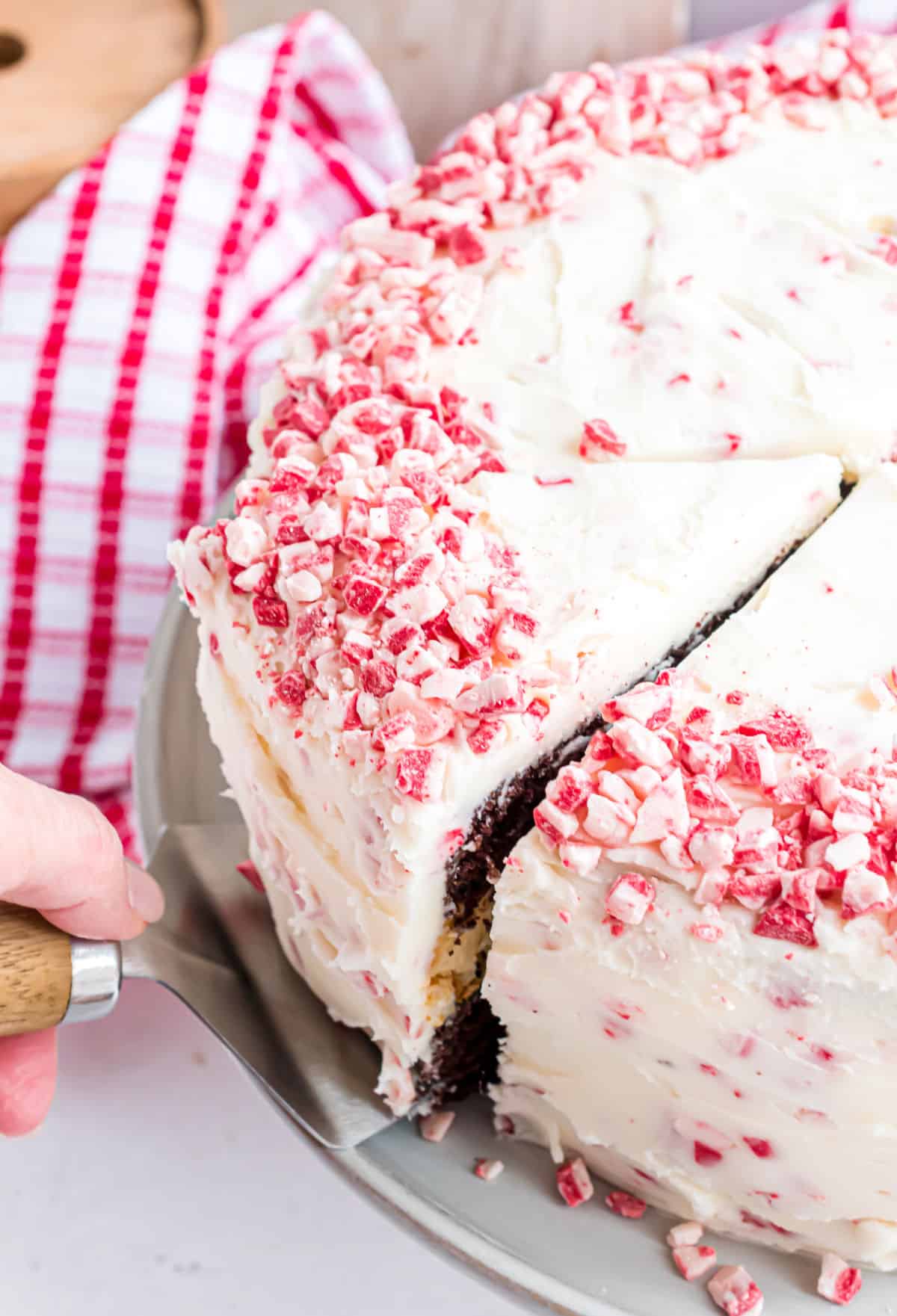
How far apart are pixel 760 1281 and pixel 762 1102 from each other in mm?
236

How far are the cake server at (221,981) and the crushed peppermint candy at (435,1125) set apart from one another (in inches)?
2.0

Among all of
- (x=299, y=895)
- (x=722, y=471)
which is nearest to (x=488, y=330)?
(x=722, y=471)

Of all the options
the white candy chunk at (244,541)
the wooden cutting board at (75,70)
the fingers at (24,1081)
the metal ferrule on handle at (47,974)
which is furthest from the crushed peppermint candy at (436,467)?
the wooden cutting board at (75,70)

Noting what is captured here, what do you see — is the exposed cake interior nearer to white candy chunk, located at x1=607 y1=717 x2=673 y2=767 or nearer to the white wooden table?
white candy chunk, located at x1=607 y1=717 x2=673 y2=767

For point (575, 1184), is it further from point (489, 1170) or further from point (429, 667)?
point (429, 667)

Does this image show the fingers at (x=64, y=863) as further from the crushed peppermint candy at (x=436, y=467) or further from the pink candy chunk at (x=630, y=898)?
the pink candy chunk at (x=630, y=898)

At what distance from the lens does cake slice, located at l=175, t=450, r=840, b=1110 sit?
1.32 m

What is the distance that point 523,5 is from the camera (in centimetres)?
289

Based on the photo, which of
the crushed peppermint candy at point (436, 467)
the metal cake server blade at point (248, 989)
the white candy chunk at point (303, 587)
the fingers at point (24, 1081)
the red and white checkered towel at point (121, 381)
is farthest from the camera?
the red and white checkered towel at point (121, 381)

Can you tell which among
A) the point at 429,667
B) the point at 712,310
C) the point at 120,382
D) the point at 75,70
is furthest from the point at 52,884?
the point at 75,70

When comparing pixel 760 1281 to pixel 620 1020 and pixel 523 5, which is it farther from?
pixel 523 5

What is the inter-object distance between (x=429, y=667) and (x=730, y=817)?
308 millimetres

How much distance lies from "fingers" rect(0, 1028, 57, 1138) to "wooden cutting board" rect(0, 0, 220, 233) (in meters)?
1.41

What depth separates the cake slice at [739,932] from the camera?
122 centimetres
